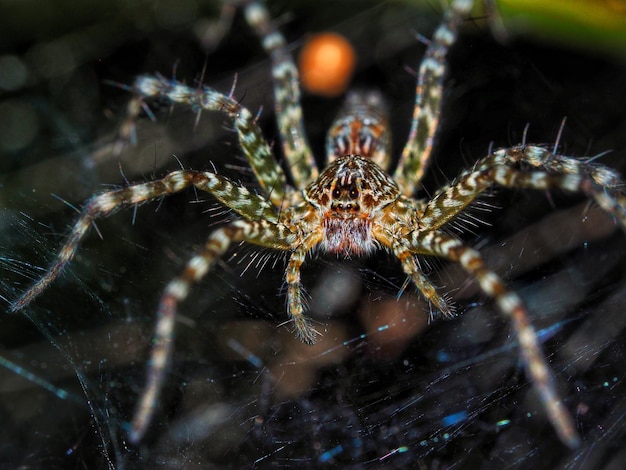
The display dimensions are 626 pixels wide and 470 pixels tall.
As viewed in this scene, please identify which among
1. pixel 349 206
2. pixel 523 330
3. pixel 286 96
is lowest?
pixel 523 330

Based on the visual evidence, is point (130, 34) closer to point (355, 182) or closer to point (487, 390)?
point (355, 182)

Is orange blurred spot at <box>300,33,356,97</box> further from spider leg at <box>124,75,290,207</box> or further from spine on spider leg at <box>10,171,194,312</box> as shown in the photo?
spine on spider leg at <box>10,171,194,312</box>

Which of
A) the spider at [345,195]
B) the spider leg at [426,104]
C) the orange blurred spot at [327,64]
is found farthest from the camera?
the orange blurred spot at [327,64]

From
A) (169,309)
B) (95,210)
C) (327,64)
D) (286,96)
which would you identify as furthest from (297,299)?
(327,64)

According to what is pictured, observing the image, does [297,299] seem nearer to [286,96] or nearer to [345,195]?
[345,195]

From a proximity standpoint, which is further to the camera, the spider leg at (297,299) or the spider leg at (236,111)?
the spider leg at (236,111)

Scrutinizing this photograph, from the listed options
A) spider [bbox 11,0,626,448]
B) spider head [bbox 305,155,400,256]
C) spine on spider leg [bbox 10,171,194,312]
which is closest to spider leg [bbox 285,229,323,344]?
spider [bbox 11,0,626,448]

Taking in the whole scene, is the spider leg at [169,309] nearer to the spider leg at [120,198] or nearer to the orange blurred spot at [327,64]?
the spider leg at [120,198]

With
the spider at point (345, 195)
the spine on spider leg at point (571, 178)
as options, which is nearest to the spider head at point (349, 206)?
the spider at point (345, 195)
